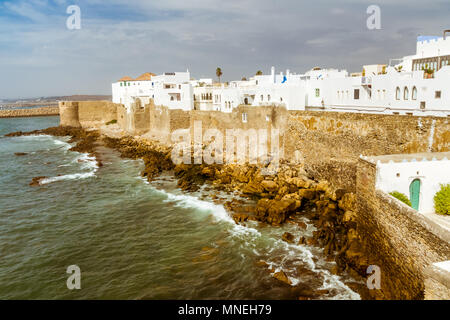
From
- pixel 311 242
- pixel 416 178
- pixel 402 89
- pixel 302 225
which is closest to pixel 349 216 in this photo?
pixel 302 225

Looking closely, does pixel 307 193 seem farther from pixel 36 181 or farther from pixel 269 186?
pixel 36 181

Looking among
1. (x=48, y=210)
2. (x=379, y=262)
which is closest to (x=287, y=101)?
(x=379, y=262)

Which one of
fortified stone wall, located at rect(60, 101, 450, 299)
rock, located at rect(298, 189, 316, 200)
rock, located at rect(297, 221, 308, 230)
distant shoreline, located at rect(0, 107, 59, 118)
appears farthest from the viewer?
distant shoreline, located at rect(0, 107, 59, 118)

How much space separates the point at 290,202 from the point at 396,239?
329 inches

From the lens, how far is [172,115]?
39.7 meters

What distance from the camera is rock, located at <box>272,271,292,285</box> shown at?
40.3 feet

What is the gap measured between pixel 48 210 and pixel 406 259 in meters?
21.5

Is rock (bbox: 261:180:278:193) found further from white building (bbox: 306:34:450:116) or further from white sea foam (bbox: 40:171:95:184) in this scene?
white sea foam (bbox: 40:171:95:184)

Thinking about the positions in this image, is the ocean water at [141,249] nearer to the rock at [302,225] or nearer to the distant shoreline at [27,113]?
the rock at [302,225]

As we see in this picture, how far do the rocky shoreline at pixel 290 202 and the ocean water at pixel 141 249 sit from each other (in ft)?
2.07

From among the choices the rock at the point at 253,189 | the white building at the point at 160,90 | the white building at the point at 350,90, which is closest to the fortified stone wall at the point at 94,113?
the white building at the point at 160,90

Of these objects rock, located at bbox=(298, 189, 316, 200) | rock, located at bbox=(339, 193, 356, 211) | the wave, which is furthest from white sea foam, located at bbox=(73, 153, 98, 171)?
rock, located at bbox=(339, 193, 356, 211)

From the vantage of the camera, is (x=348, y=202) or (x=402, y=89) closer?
(x=348, y=202)

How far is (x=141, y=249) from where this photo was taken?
50.9 feet
